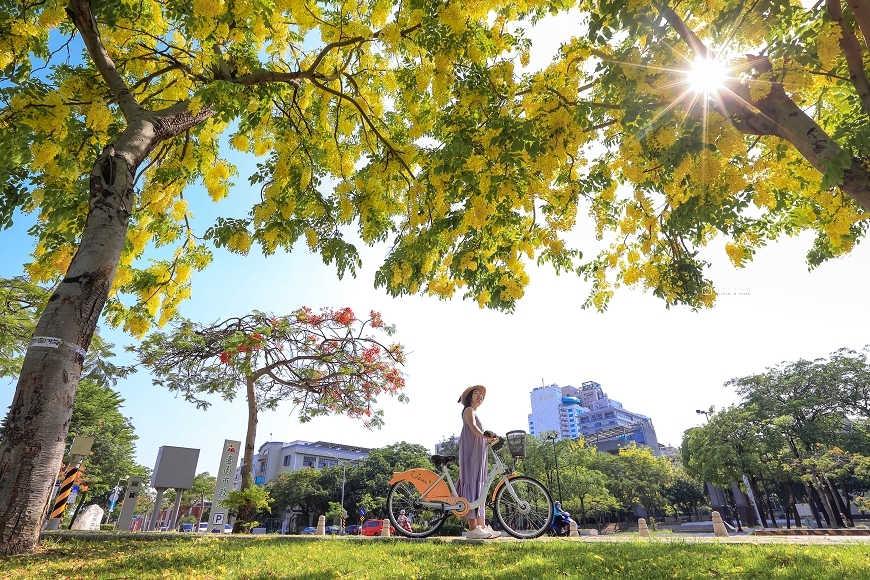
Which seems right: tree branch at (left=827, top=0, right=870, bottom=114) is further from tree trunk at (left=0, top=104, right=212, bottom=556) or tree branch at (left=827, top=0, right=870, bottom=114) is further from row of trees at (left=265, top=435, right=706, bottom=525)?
row of trees at (left=265, top=435, right=706, bottom=525)

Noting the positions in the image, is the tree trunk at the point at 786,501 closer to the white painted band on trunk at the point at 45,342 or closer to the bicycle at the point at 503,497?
the bicycle at the point at 503,497

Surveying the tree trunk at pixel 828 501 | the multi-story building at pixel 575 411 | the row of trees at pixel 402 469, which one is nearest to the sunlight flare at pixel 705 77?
the tree trunk at pixel 828 501

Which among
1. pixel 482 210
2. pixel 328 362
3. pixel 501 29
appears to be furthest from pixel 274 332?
pixel 501 29

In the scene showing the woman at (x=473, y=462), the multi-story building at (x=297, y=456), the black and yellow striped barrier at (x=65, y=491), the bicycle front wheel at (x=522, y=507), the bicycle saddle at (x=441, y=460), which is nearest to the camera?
the woman at (x=473, y=462)

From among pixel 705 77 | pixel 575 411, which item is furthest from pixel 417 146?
pixel 575 411

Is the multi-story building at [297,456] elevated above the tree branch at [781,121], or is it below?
above

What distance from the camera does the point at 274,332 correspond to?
10.2m

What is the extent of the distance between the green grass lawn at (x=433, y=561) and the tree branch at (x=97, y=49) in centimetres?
428

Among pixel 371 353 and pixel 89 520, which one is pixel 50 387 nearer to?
pixel 371 353

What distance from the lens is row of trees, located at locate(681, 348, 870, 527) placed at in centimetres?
3000

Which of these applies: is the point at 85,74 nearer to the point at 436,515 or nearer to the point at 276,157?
the point at 276,157

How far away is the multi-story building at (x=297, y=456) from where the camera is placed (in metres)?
62.3

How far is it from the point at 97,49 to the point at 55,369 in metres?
3.63

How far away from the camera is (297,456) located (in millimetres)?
62031
